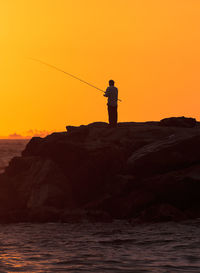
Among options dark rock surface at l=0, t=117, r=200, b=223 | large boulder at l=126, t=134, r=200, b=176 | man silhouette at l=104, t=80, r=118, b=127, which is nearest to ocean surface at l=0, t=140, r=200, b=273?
dark rock surface at l=0, t=117, r=200, b=223

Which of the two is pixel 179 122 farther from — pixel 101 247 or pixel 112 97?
pixel 101 247

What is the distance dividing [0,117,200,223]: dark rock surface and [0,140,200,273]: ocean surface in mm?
1042

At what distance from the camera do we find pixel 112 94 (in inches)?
858

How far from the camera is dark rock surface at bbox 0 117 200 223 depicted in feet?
57.7

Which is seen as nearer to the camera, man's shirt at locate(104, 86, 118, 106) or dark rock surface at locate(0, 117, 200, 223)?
dark rock surface at locate(0, 117, 200, 223)

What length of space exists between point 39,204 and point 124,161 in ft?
12.3

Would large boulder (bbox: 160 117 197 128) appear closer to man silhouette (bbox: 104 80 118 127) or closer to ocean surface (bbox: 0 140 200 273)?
man silhouette (bbox: 104 80 118 127)

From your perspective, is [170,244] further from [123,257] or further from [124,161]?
[124,161]

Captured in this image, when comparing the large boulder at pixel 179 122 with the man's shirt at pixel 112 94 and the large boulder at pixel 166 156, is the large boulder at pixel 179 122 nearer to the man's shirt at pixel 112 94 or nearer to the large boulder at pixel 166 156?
the man's shirt at pixel 112 94

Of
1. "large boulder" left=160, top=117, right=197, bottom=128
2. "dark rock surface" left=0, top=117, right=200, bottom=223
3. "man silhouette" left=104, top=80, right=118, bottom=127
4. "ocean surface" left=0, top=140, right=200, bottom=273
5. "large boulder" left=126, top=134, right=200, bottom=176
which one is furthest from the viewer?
"large boulder" left=160, top=117, right=197, bottom=128

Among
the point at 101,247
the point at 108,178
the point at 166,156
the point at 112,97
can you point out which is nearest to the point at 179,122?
the point at 112,97

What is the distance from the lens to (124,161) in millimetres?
20000

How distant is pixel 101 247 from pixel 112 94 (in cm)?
1009

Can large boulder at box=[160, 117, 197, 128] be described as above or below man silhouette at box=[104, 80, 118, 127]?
below
